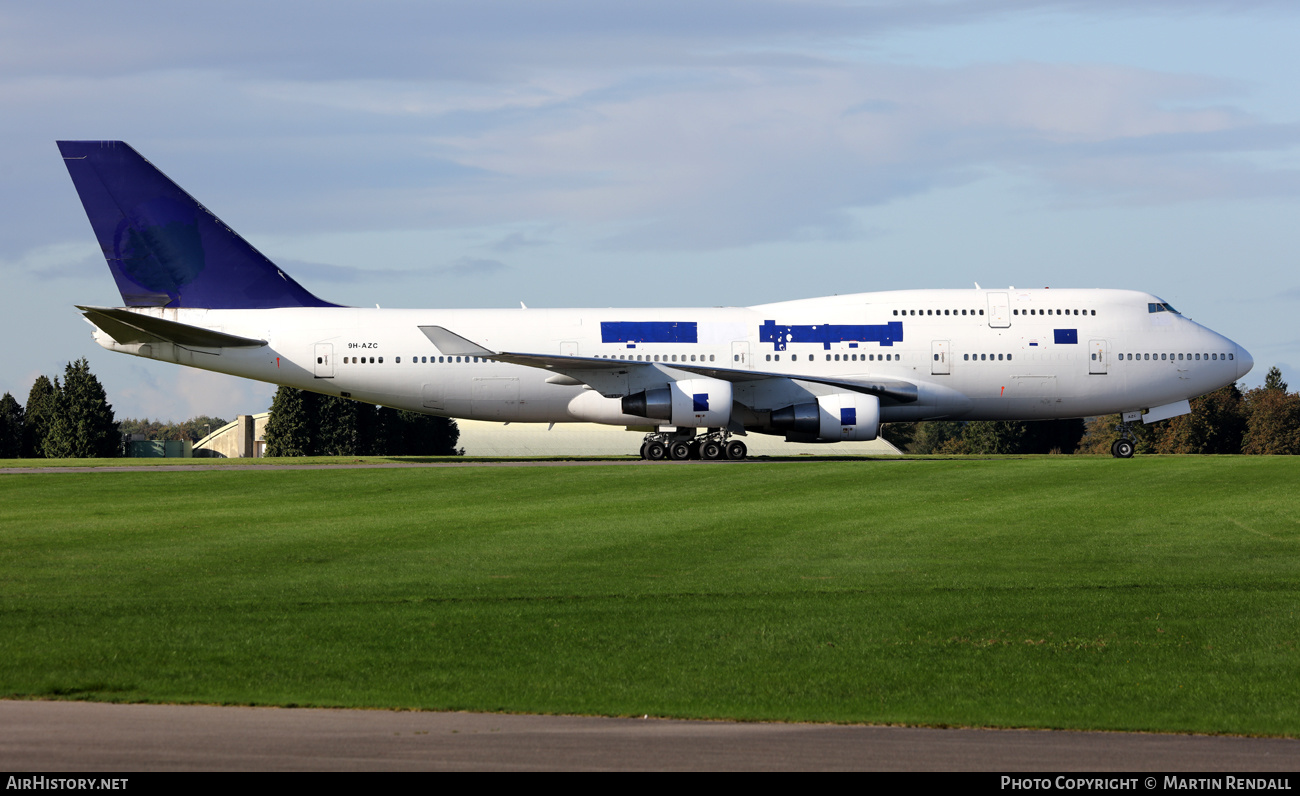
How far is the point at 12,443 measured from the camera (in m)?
86.6

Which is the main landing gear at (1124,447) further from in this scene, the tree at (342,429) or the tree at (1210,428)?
the tree at (342,429)

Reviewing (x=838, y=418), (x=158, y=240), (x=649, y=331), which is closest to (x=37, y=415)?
(x=158, y=240)

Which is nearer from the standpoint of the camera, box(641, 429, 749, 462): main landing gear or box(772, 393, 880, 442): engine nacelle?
box(772, 393, 880, 442): engine nacelle

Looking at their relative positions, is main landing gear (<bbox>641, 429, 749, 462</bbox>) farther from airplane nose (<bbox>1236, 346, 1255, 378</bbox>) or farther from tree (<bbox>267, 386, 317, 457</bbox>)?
tree (<bbox>267, 386, 317, 457</bbox>)

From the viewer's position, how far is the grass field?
1057 cm

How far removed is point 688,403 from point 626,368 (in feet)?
7.02

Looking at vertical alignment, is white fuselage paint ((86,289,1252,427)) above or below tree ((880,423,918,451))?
above

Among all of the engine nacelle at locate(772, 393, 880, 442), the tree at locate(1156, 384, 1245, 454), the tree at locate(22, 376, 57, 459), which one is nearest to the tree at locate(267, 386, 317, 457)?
the tree at locate(22, 376, 57, 459)

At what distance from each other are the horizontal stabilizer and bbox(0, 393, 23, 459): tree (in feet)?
169

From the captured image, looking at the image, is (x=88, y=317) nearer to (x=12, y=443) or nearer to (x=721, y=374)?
(x=721, y=374)

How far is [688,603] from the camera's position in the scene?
1459 cm

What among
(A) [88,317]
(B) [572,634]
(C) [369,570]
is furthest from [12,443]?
(B) [572,634]

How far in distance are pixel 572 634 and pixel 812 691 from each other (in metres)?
3.03

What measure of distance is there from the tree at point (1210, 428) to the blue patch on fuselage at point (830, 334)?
50.6 meters
